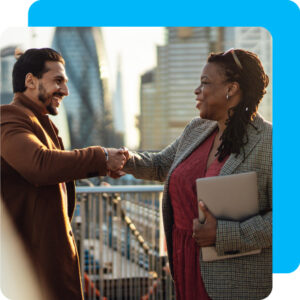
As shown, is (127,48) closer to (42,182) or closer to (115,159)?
→ (115,159)

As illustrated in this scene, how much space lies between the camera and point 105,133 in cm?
239

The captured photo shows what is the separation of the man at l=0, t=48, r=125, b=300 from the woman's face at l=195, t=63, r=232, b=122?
419mm

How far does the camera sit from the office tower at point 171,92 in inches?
87.6

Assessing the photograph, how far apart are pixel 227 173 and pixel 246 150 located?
112mm

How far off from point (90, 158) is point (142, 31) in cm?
61

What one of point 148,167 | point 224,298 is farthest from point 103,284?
point 224,298

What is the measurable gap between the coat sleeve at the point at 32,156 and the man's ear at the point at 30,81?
0.13 metres

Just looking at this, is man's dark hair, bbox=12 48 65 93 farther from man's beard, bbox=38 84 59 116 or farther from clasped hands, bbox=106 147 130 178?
clasped hands, bbox=106 147 130 178

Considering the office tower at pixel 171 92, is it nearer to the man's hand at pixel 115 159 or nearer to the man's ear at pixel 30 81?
the man's hand at pixel 115 159

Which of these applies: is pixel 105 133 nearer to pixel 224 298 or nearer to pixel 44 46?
pixel 44 46

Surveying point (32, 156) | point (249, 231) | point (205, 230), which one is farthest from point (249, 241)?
point (32, 156)

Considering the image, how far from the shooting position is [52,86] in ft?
6.22

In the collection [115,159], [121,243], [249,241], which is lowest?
[121,243]

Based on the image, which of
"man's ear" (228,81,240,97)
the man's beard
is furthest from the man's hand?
"man's ear" (228,81,240,97)
